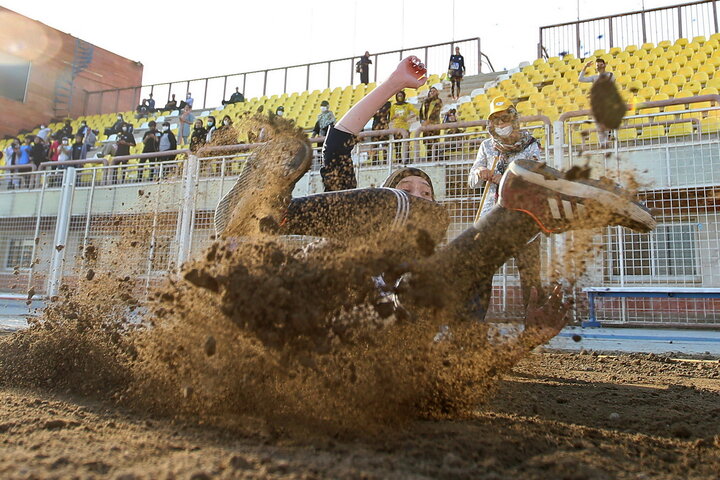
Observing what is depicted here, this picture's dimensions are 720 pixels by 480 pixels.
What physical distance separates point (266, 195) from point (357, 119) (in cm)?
69

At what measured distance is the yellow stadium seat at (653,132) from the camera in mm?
6367

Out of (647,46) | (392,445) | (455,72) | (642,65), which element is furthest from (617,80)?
(392,445)

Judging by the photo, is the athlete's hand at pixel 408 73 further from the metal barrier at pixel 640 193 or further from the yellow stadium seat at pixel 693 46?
the yellow stadium seat at pixel 693 46

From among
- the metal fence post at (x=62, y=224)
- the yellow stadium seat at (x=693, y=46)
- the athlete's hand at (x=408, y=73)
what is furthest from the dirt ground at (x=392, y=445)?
the yellow stadium seat at (x=693, y=46)

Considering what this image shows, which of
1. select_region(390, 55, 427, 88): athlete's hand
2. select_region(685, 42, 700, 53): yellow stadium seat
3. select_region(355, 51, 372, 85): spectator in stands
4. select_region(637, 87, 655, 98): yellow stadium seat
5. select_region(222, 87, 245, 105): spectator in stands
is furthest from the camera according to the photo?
select_region(222, 87, 245, 105): spectator in stands

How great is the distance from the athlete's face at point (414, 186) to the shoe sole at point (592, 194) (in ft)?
3.21

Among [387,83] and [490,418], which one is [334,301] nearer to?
[490,418]

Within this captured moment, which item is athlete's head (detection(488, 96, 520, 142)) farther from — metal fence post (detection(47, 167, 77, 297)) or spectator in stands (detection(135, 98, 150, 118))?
spectator in stands (detection(135, 98, 150, 118))

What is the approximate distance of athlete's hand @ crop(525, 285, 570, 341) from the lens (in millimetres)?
2684

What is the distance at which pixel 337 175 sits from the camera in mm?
3078

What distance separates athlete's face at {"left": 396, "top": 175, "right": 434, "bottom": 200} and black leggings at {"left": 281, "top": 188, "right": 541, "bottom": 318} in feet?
1.46

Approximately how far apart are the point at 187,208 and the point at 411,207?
552 cm

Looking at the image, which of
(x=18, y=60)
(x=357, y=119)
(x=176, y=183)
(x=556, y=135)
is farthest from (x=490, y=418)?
(x=18, y=60)

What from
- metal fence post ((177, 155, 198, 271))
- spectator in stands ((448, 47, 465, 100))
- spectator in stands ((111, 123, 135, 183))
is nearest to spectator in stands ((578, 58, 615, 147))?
spectator in stands ((448, 47, 465, 100))
